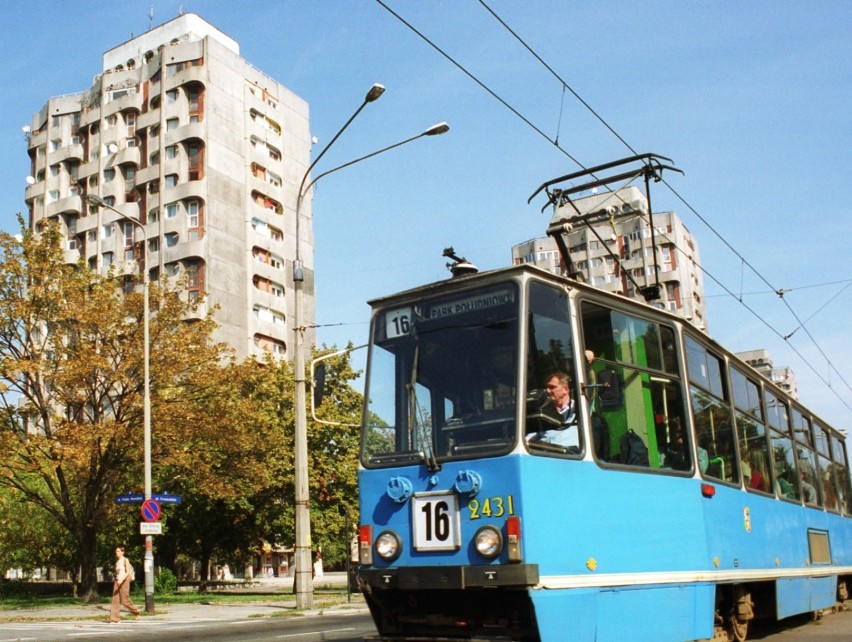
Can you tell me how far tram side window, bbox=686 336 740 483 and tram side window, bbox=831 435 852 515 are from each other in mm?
6692

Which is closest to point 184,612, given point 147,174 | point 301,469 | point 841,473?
point 301,469

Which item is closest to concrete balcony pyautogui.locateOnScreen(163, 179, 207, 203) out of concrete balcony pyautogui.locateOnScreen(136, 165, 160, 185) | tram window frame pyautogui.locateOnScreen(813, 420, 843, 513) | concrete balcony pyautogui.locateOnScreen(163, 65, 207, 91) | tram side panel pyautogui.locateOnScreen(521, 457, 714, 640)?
concrete balcony pyautogui.locateOnScreen(136, 165, 160, 185)

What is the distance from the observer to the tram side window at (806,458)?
532 inches

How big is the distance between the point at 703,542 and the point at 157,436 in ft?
75.9

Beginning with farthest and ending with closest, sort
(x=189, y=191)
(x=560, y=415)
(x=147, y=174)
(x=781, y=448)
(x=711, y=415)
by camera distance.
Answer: (x=147, y=174)
(x=189, y=191)
(x=781, y=448)
(x=711, y=415)
(x=560, y=415)

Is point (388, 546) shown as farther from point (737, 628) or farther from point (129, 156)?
point (129, 156)

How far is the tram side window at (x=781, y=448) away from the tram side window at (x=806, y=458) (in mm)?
425

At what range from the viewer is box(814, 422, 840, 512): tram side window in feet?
48.7

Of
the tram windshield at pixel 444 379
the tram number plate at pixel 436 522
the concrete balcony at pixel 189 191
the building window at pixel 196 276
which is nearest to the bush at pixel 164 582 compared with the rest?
the building window at pixel 196 276

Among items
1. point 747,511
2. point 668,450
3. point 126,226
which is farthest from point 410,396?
point 126,226

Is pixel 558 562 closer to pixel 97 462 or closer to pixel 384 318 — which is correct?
pixel 384 318

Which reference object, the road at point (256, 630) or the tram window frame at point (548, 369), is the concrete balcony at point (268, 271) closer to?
the road at point (256, 630)

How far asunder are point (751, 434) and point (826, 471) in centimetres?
509

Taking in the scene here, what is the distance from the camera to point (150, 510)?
25062mm
